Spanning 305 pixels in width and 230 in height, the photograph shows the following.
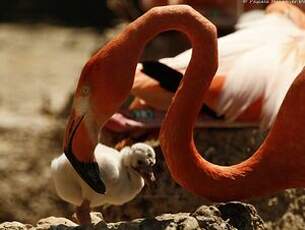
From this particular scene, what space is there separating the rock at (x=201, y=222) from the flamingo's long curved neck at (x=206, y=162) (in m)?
0.11

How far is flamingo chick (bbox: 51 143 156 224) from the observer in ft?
11.7

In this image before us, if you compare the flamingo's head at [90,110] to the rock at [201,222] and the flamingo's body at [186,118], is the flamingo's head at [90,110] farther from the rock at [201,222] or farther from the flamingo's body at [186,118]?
the rock at [201,222]

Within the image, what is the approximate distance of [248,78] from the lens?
440cm

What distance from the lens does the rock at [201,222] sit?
9.61 ft

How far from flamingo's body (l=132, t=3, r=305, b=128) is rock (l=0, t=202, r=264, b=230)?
1.34 m

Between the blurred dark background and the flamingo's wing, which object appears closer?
the flamingo's wing

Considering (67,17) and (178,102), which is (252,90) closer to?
(178,102)

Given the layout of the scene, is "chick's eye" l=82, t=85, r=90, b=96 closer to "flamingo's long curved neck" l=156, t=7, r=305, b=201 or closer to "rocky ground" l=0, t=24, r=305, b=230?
"flamingo's long curved neck" l=156, t=7, r=305, b=201

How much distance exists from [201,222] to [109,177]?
748 millimetres

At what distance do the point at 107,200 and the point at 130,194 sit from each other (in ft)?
0.28

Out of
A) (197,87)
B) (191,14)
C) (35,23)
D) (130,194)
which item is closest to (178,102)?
(197,87)

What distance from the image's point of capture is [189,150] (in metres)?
3.18

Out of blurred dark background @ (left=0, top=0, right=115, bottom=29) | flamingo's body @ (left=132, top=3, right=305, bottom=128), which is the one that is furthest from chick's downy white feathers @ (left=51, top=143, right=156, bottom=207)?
blurred dark background @ (left=0, top=0, right=115, bottom=29)

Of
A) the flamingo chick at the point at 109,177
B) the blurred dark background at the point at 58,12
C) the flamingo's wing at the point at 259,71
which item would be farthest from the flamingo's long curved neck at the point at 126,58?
the blurred dark background at the point at 58,12
